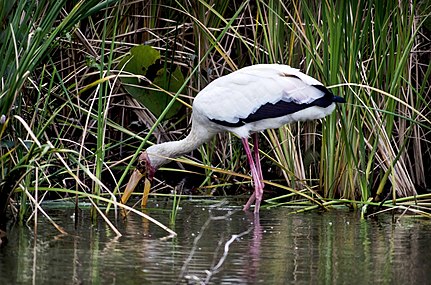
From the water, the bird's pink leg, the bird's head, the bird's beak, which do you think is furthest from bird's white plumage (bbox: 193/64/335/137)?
the water

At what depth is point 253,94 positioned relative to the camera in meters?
7.88

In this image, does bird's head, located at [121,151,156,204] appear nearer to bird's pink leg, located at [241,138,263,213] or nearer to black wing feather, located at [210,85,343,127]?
black wing feather, located at [210,85,343,127]

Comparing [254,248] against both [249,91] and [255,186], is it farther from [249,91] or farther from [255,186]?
[249,91]

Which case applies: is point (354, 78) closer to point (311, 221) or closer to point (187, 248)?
point (311, 221)

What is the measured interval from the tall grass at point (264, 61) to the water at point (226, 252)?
356 mm

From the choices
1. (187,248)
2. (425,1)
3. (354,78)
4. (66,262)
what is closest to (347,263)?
(187,248)

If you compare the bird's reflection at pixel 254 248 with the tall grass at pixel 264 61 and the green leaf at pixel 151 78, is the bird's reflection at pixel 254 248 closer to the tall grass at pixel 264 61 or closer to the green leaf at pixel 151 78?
the tall grass at pixel 264 61

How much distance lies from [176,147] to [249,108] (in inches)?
25.7

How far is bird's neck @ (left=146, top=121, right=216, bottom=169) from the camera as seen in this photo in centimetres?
802

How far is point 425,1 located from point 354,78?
1.12 m

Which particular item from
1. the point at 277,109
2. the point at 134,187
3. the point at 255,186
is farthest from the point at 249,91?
the point at 134,187

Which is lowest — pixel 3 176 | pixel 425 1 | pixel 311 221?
pixel 311 221

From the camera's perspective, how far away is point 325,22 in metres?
7.60

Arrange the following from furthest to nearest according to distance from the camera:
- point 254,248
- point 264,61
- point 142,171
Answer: point 264,61, point 142,171, point 254,248
